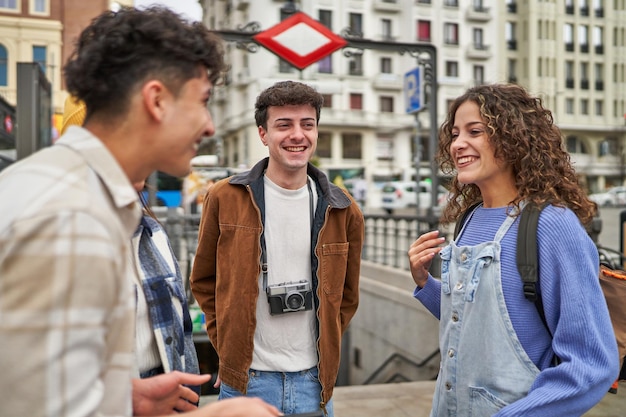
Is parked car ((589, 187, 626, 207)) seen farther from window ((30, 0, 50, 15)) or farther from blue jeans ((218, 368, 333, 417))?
blue jeans ((218, 368, 333, 417))

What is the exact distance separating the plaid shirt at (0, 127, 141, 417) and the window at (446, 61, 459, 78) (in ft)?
159

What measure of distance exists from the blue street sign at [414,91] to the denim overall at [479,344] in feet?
17.7

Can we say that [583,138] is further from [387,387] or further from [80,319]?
[80,319]

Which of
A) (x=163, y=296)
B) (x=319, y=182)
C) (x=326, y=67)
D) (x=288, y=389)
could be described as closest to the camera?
(x=163, y=296)

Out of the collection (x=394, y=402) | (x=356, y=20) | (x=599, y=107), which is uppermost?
(x=356, y=20)

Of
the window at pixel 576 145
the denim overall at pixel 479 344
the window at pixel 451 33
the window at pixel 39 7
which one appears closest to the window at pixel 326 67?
the window at pixel 451 33

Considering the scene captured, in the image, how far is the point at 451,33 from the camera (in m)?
46.7

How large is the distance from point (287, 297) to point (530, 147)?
120 cm

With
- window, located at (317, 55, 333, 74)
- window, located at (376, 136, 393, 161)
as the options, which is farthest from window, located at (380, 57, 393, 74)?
window, located at (376, 136, 393, 161)

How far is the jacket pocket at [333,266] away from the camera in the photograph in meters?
2.53

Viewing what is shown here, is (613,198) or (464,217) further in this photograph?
(613,198)

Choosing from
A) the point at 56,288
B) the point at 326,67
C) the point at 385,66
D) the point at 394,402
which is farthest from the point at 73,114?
the point at 385,66

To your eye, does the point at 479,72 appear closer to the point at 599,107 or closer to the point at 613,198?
the point at 599,107

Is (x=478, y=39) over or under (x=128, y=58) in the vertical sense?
over
